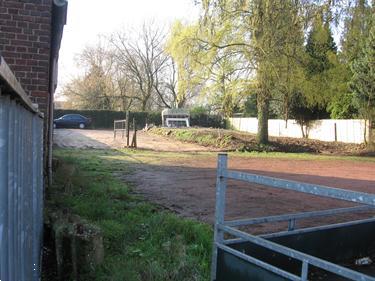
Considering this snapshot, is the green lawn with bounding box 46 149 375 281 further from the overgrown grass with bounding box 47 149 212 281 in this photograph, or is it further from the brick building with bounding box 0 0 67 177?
the brick building with bounding box 0 0 67 177

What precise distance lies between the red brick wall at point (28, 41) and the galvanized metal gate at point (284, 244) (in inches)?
164

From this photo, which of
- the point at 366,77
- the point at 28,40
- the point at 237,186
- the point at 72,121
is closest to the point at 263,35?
the point at 366,77

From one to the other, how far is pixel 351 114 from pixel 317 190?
32.4m

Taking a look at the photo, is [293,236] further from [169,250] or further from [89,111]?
[89,111]

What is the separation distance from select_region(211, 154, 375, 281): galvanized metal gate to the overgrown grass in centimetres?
90

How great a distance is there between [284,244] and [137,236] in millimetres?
2335

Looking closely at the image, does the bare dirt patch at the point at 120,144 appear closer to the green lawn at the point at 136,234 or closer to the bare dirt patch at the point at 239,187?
the bare dirt patch at the point at 239,187

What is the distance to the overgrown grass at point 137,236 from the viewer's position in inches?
205

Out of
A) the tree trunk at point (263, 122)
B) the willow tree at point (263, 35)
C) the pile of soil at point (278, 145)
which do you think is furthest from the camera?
the tree trunk at point (263, 122)

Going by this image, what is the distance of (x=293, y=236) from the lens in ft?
16.5

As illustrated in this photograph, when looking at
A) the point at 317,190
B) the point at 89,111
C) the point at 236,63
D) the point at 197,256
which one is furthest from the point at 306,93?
the point at 89,111

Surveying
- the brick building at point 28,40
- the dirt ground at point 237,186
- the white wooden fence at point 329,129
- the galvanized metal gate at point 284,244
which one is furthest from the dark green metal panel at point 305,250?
the white wooden fence at point 329,129

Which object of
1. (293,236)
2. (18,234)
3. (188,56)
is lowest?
(293,236)

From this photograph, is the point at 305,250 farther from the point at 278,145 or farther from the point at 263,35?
the point at 278,145
